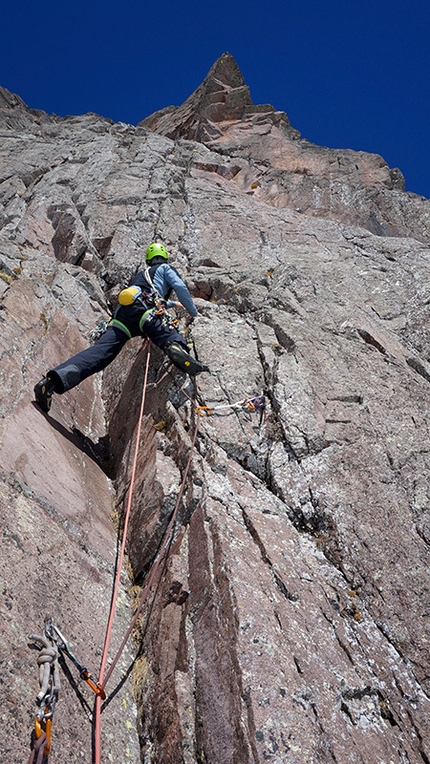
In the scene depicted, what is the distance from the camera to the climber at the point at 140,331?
711cm

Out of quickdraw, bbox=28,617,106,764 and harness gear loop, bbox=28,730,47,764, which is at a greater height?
quickdraw, bbox=28,617,106,764

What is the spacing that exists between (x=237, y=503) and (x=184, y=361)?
2.67 m

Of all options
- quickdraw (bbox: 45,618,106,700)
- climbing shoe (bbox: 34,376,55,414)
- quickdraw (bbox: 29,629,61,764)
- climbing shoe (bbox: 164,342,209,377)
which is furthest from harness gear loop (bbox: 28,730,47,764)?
climbing shoe (bbox: 164,342,209,377)

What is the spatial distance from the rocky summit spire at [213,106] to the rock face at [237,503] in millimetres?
15711

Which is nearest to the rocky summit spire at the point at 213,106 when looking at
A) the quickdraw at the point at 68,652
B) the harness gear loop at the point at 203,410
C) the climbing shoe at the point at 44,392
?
the harness gear loop at the point at 203,410

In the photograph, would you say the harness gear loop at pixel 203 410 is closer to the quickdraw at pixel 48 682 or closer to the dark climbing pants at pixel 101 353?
the dark climbing pants at pixel 101 353

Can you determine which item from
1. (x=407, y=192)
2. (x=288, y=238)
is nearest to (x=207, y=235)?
(x=288, y=238)

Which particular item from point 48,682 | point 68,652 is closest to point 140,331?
point 68,652

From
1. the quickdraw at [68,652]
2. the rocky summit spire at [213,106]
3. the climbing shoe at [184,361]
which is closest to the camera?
the quickdraw at [68,652]

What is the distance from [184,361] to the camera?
7.85 meters

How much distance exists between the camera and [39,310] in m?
9.17

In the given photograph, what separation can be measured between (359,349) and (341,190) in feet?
39.9

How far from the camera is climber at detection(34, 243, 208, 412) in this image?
23.3 feet

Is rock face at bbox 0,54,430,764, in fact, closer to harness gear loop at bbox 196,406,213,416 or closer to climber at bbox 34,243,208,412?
harness gear loop at bbox 196,406,213,416
